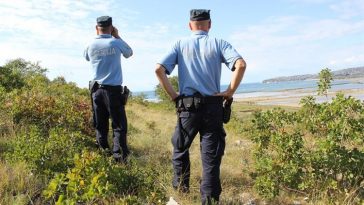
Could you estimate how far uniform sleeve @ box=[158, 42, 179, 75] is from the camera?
195 inches

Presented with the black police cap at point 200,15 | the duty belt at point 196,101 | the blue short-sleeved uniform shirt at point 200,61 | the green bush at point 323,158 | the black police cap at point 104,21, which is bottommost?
the green bush at point 323,158

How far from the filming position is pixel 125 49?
6465mm

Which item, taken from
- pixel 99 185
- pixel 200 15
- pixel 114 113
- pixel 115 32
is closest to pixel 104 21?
pixel 115 32

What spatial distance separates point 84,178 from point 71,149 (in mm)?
1791

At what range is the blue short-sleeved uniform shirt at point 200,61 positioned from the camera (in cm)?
488

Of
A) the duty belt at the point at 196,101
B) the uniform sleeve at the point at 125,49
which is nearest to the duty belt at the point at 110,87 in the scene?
the uniform sleeve at the point at 125,49

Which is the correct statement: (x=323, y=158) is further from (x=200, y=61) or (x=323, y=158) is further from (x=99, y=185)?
(x=99, y=185)

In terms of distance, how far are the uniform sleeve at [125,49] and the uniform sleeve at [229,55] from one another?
202 centimetres

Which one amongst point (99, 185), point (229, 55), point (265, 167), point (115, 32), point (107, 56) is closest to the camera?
point (99, 185)

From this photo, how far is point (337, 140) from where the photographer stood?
17.2 feet

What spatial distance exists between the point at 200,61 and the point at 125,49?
6.14ft

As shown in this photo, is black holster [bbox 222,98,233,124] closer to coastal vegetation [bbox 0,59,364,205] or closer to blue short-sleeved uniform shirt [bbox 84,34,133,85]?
coastal vegetation [bbox 0,59,364,205]

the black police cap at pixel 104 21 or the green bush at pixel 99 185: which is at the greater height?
the black police cap at pixel 104 21

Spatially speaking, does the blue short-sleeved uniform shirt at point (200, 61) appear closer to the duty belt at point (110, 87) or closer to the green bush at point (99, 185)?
the green bush at point (99, 185)
